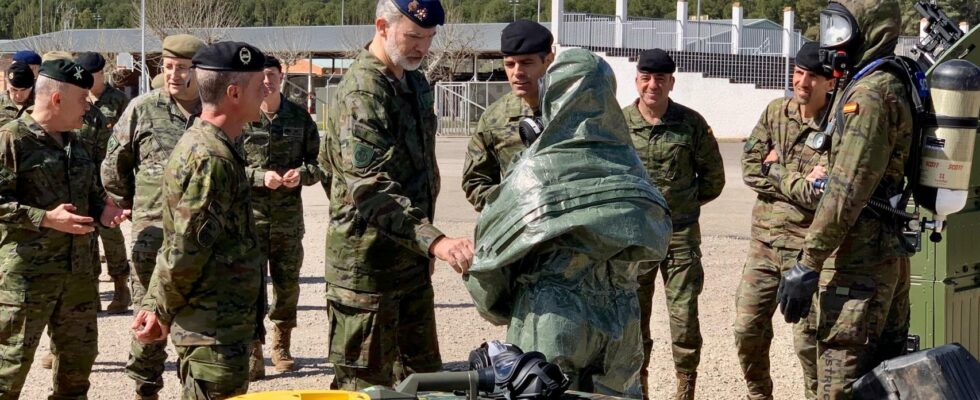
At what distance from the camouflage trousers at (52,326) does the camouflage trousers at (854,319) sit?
384 cm

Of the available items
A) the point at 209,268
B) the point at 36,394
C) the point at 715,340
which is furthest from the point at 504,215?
the point at 715,340

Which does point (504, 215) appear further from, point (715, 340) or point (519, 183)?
point (715, 340)

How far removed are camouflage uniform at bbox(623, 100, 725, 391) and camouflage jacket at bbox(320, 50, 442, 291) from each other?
7.64 feet

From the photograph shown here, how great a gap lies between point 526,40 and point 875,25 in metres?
1.79

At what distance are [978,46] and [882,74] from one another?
134cm

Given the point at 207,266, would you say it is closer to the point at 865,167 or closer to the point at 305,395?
the point at 305,395

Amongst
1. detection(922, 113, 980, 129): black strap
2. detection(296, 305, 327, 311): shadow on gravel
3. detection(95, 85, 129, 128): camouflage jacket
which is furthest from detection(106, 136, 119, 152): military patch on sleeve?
detection(922, 113, 980, 129): black strap

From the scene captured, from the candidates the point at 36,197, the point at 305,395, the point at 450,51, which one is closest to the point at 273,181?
the point at 36,197

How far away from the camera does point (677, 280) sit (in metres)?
7.46

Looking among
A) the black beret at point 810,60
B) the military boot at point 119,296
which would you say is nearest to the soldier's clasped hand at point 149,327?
the black beret at point 810,60

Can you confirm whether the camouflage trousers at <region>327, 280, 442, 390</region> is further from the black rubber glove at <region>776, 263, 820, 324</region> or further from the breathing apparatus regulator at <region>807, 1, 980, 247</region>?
the breathing apparatus regulator at <region>807, 1, 980, 247</region>

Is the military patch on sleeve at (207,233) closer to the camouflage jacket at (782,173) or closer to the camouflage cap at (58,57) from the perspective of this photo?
the camouflage cap at (58,57)

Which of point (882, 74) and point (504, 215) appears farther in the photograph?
point (882, 74)

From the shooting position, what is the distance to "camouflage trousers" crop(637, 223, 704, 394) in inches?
291
